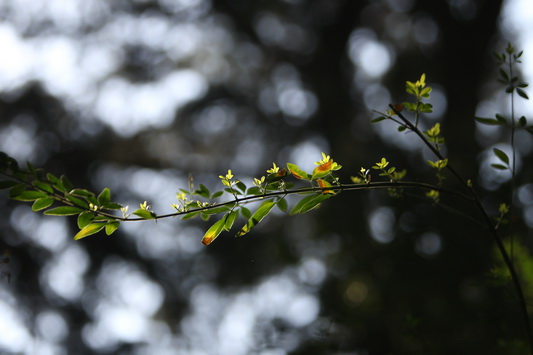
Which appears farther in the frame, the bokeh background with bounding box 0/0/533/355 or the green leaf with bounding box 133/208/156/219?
the bokeh background with bounding box 0/0/533/355

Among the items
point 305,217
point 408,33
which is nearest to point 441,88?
point 408,33

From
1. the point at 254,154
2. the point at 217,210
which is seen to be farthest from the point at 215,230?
the point at 254,154

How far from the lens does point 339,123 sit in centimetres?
447

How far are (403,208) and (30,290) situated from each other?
3.28m

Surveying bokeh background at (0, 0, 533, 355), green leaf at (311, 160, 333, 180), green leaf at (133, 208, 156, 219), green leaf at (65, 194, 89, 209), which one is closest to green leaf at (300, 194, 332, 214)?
green leaf at (311, 160, 333, 180)

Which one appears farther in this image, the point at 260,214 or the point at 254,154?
the point at 254,154

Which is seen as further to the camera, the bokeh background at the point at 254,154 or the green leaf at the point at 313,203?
→ the bokeh background at the point at 254,154

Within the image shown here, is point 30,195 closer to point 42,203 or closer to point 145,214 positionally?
point 42,203

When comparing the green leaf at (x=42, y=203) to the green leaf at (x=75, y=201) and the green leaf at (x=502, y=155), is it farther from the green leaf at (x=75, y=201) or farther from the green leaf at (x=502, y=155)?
the green leaf at (x=502, y=155)

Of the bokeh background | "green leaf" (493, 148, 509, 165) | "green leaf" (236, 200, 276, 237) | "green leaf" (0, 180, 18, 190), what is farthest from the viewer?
the bokeh background

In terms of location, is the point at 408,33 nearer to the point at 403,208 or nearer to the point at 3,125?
the point at 403,208

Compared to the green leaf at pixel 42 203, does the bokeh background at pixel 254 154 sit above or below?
above

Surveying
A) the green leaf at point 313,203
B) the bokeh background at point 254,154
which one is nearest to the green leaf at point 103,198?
the green leaf at point 313,203

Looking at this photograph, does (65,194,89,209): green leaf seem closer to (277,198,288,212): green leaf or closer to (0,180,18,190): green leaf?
(0,180,18,190): green leaf
